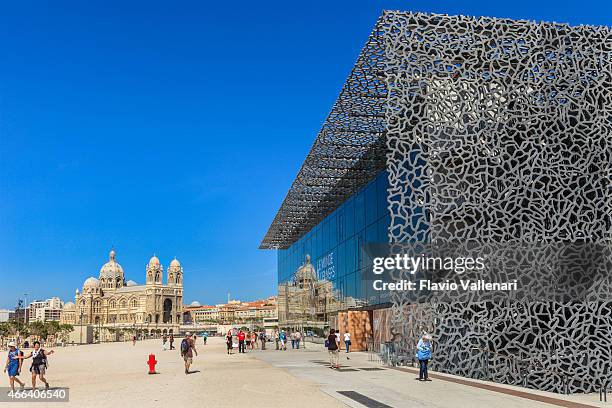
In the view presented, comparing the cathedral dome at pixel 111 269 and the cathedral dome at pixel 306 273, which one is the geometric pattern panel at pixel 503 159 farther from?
the cathedral dome at pixel 111 269

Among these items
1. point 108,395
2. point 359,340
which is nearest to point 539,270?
point 108,395

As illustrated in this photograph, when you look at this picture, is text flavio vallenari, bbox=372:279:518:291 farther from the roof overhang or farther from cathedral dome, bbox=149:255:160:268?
cathedral dome, bbox=149:255:160:268

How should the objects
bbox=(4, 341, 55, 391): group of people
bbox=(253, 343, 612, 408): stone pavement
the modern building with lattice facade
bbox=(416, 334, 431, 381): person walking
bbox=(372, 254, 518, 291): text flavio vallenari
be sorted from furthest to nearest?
bbox=(372, 254, 518, 291): text flavio vallenari
the modern building with lattice facade
bbox=(416, 334, 431, 381): person walking
bbox=(4, 341, 55, 391): group of people
bbox=(253, 343, 612, 408): stone pavement

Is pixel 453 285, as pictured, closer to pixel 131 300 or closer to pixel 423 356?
pixel 423 356

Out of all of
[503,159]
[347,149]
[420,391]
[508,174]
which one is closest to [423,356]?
[420,391]

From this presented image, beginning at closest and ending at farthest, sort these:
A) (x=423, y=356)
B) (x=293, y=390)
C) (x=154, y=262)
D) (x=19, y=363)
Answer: (x=293, y=390)
(x=19, y=363)
(x=423, y=356)
(x=154, y=262)

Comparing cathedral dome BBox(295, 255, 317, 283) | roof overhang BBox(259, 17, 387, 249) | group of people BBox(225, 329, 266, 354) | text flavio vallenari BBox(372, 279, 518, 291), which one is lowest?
group of people BBox(225, 329, 266, 354)

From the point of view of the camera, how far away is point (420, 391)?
14.5 meters

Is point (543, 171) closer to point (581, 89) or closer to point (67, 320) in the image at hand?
point (581, 89)

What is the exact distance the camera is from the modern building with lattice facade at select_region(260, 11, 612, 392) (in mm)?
18422

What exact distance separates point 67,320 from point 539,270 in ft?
573

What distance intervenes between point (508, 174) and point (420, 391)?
814cm

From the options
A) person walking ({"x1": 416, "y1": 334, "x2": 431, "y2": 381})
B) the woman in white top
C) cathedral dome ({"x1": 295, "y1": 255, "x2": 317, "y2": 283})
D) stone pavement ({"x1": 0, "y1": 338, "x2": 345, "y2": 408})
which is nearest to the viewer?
stone pavement ({"x1": 0, "y1": 338, "x2": 345, "y2": 408})

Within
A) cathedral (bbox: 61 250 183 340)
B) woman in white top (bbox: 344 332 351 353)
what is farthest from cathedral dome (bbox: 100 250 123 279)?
→ woman in white top (bbox: 344 332 351 353)
